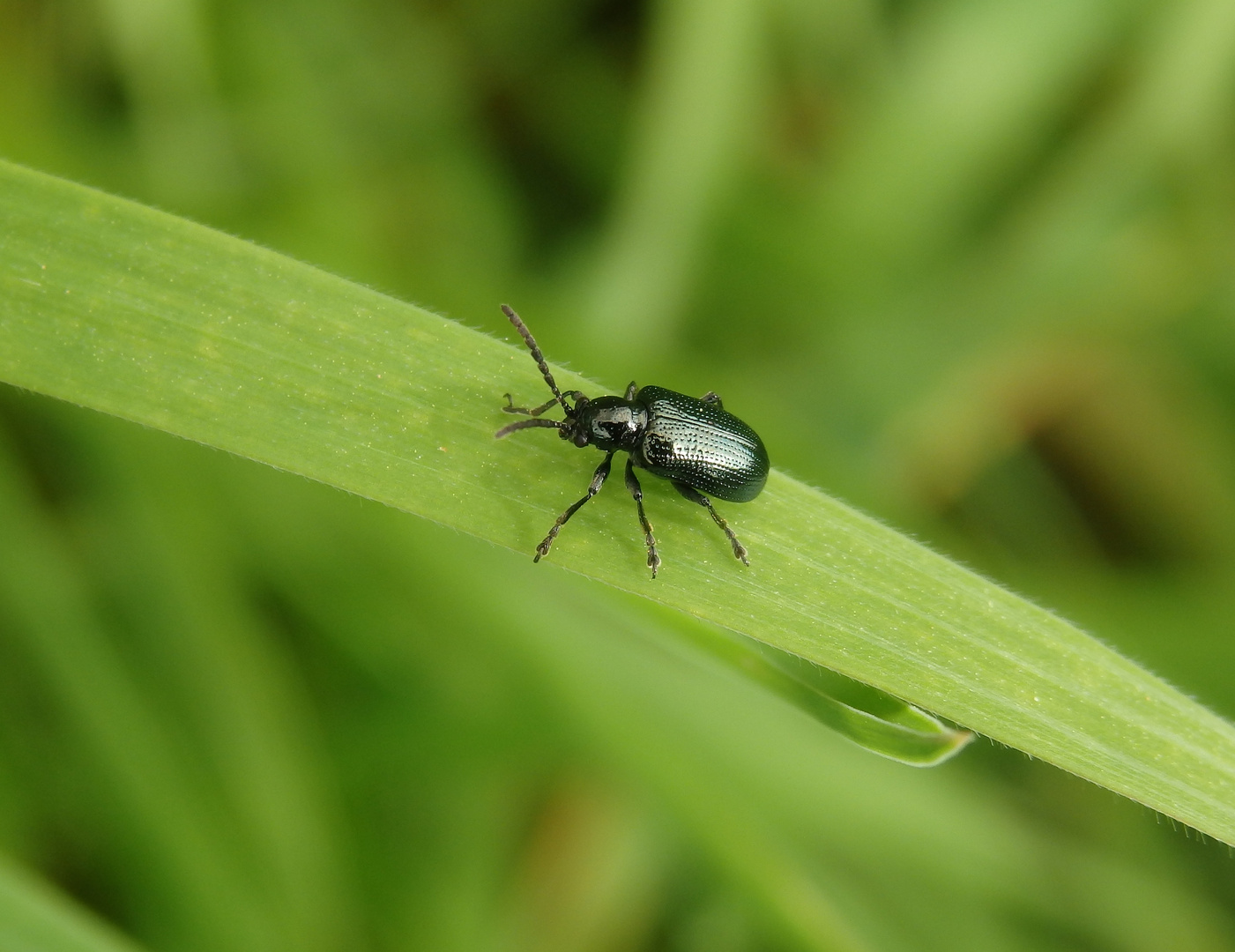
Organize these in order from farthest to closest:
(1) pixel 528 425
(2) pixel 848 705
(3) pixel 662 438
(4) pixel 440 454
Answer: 1. (3) pixel 662 438
2. (1) pixel 528 425
3. (4) pixel 440 454
4. (2) pixel 848 705

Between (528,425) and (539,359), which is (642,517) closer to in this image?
(528,425)

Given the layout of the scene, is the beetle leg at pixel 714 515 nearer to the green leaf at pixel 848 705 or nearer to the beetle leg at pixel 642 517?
the beetle leg at pixel 642 517

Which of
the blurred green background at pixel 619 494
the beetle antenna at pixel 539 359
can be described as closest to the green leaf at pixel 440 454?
the beetle antenna at pixel 539 359

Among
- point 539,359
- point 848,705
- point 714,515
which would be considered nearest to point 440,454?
point 539,359

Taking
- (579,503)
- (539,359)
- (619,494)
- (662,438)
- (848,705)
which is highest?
(662,438)

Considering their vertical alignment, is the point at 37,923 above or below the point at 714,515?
below

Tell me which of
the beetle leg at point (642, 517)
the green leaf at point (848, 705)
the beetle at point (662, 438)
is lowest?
the green leaf at point (848, 705)
